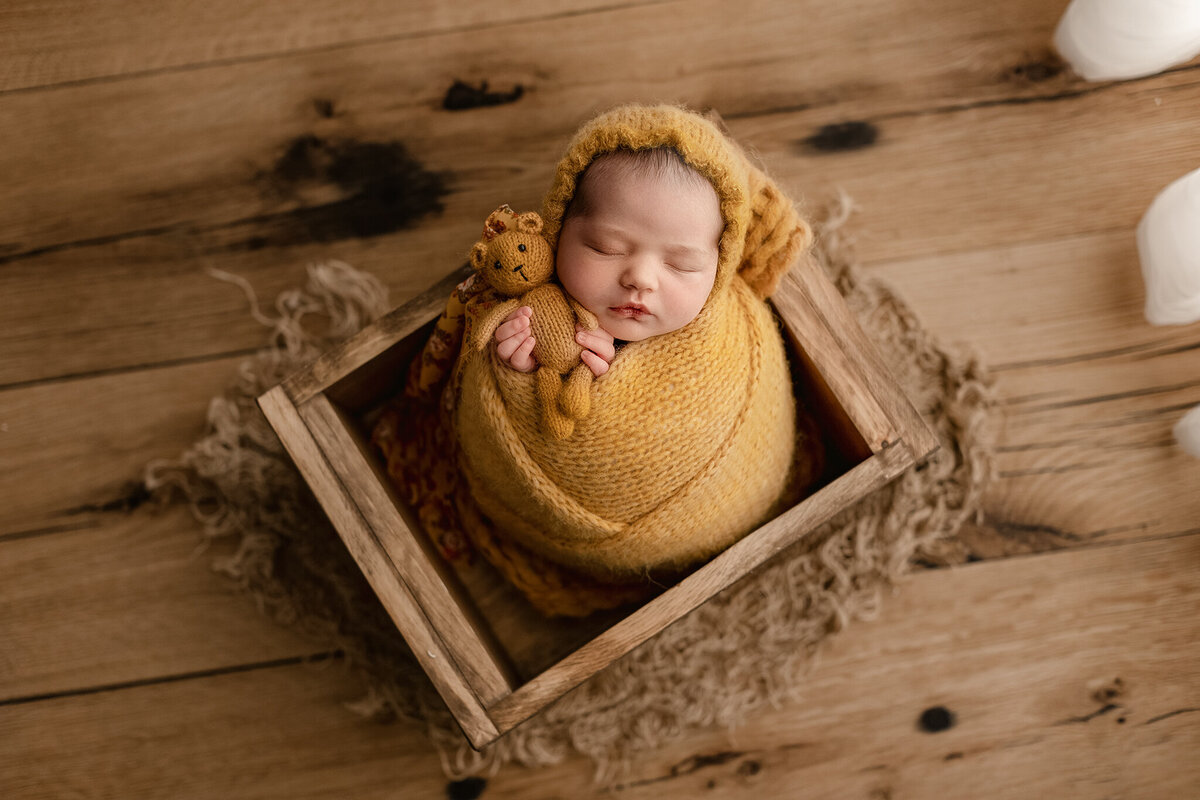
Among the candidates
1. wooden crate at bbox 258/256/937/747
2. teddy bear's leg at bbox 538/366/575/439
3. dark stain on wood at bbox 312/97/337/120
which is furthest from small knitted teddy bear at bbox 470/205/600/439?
dark stain on wood at bbox 312/97/337/120

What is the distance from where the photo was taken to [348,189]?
1.09 metres

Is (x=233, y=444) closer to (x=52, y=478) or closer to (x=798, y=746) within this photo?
(x=52, y=478)

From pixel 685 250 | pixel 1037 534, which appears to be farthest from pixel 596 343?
pixel 1037 534

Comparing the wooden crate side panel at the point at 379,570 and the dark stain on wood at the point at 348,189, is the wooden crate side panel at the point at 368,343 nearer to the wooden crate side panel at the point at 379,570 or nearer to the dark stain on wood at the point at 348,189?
the wooden crate side panel at the point at 379,570

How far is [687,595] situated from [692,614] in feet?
0.82

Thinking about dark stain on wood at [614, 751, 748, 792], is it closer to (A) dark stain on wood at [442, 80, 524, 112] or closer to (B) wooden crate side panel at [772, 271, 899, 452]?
(B) wooden crate side panel at [772, 271, 899, 452]

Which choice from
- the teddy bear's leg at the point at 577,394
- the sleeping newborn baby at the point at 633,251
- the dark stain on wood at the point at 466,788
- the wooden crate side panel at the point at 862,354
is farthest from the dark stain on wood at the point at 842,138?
the dark stain on wood at the point at 466,788

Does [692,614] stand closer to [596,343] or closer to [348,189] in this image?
[596,343]

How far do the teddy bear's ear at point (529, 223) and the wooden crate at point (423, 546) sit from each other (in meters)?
0.12

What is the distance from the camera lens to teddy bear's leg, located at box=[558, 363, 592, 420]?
684mm

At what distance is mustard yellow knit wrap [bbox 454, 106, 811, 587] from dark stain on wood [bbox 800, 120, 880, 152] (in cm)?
38

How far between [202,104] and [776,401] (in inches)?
35.1

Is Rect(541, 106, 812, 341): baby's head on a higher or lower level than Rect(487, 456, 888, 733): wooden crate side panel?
higher

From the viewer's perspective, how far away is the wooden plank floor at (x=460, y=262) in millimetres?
1012
